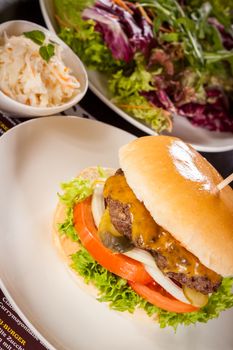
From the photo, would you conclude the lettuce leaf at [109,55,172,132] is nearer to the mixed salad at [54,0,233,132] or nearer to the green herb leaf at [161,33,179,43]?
the mixed salad at [54,0,233,132]

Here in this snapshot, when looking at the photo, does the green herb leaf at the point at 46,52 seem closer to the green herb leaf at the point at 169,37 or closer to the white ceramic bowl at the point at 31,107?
the white ceramic bowl at the point at 31,107

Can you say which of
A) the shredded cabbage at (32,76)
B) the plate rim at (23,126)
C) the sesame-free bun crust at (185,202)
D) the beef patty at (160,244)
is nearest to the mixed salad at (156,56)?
the plate rim at (23,126)

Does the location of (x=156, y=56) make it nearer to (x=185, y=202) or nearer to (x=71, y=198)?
(x=71, y=198)

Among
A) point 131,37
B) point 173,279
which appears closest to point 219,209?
point 173,279

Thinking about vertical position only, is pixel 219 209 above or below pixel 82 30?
below

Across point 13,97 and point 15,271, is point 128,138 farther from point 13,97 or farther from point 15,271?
point 15,271
